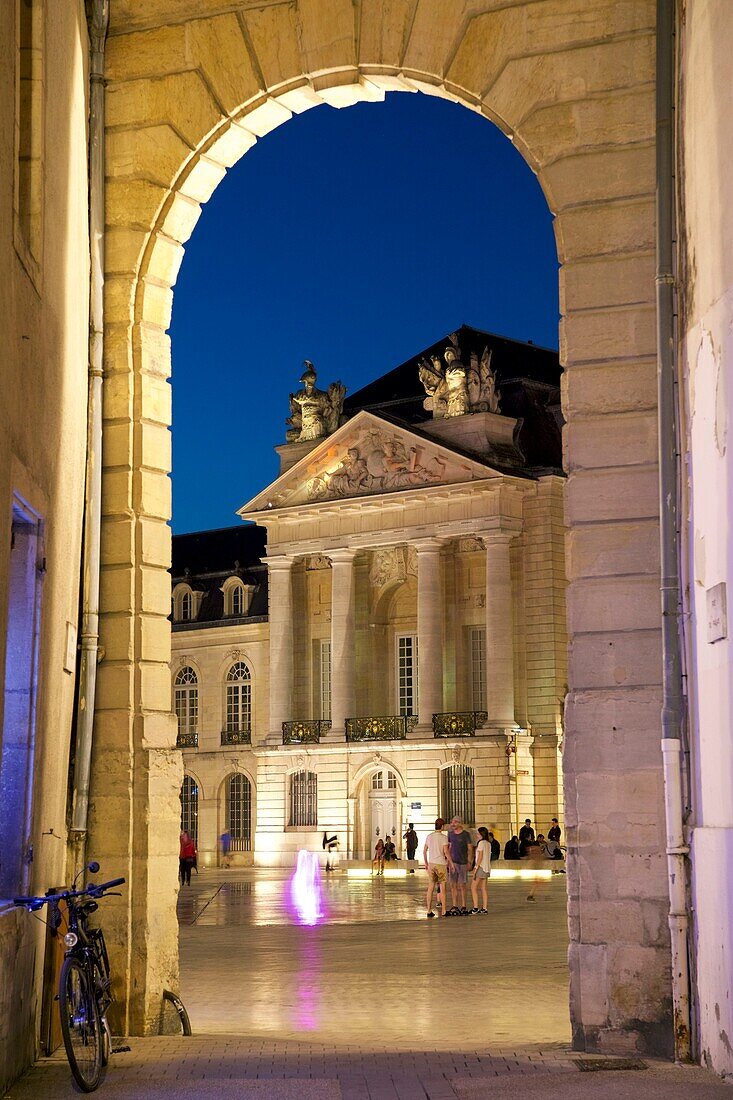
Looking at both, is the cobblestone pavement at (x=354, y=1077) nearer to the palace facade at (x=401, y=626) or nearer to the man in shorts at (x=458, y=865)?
the man in shorts at (x=458, y=865)

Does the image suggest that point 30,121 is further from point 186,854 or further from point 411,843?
point 411,843

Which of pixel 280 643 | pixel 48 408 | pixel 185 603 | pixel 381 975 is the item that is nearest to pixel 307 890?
pixel 280 643

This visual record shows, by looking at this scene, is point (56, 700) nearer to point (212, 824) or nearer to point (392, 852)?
point (392, 852)

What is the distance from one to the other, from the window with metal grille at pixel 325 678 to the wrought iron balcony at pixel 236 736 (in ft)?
14.9

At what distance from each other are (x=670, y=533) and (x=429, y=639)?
48923 mm

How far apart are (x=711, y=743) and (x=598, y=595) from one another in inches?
54.6

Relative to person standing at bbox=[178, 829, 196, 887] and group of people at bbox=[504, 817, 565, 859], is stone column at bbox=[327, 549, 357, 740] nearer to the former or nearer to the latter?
group of people at bbox=[504, 817, 565, 859]

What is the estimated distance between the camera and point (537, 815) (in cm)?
5625

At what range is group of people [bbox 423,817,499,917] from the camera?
26969 millimetres

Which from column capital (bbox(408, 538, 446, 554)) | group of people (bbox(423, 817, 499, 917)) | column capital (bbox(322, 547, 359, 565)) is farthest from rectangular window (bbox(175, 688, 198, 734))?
group of people (bbox(423, 817, 499, 917))

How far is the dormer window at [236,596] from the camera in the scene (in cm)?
6925

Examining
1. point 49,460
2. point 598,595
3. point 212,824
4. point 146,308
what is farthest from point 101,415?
point 212,824

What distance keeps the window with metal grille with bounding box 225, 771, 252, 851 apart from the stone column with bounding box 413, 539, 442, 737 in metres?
10.5

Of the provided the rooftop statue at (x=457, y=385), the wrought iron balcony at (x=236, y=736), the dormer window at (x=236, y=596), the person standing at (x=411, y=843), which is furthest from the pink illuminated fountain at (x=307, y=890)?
the rooftop statue at (x=457, y=385)
